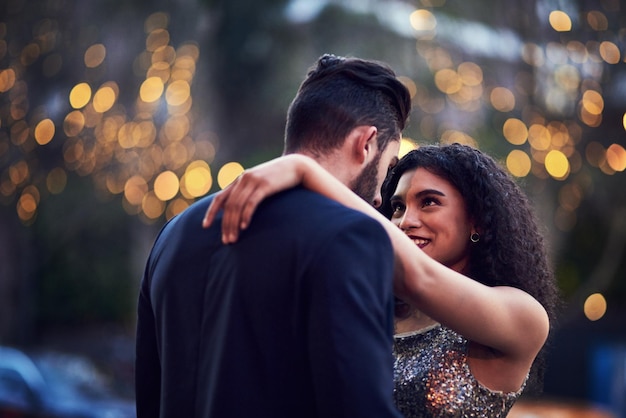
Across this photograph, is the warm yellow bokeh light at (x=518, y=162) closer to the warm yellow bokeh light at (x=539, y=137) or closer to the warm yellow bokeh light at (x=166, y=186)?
the warm yellow bokeh light at (x=539, y=137)

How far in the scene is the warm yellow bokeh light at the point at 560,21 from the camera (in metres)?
12.4

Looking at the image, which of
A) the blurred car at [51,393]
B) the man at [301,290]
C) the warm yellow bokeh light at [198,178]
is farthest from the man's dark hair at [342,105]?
the warm yellow bokeh light at [198,178]

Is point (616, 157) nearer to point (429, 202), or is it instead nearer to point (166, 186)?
point (166, 186)

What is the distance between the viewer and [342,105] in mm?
2475

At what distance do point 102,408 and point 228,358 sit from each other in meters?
8.42

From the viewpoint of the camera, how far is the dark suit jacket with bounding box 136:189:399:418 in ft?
6.90

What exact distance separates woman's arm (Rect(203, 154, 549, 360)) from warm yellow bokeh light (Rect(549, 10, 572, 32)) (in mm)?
10186

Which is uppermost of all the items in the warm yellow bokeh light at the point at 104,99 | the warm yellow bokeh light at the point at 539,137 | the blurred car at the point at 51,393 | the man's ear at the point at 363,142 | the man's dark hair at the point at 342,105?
the man's dark hair at the point at 342,105

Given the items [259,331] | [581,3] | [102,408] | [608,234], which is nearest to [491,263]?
[259,331]

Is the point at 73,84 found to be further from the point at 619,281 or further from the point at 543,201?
the point at 619,281

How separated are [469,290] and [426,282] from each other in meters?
0.15

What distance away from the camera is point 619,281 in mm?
18062

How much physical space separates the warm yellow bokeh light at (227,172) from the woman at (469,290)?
1150cm

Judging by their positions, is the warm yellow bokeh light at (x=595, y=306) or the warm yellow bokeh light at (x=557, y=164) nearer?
the warm yellow bokeh light at (x=557, y=164)
